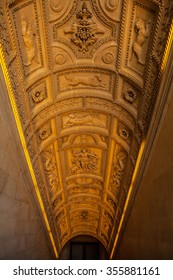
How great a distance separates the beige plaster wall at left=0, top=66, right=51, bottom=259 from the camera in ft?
21.6

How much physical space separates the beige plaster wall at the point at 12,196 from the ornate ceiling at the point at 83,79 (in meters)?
0.75

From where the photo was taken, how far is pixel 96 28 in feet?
23.7

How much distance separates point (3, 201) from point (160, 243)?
4230 mm

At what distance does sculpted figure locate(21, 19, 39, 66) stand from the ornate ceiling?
2cm

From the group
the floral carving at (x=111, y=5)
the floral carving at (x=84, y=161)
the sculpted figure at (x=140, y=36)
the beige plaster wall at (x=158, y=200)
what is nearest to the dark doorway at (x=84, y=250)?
the floral carving at (x=84, y=161)

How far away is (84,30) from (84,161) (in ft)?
22.4

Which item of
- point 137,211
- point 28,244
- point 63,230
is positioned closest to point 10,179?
point 28,244

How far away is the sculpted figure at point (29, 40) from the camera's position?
21.8 ft

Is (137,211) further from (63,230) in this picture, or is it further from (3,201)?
(63,230)

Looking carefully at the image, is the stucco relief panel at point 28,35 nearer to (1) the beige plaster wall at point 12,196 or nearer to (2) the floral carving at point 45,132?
(1) the beige plaster wall at point 12,196

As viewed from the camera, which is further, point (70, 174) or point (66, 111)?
point (70, 174)

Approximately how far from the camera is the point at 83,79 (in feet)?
28.5

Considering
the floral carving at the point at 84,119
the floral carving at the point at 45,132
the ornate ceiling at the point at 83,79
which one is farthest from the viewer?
the floral carving at the point at 84,119

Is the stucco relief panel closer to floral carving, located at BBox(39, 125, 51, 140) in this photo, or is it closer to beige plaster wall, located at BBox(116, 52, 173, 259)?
floral carving, located at BBox(39, 125, 51, 140)
